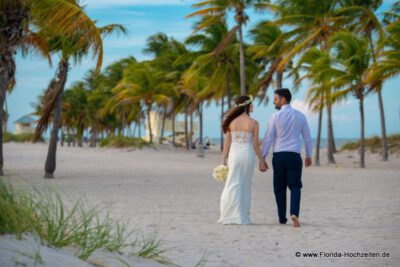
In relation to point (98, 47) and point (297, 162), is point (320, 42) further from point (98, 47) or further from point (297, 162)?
point (297, 162)

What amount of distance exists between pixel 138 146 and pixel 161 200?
2643 centimetres

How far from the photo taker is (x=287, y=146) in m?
7.71

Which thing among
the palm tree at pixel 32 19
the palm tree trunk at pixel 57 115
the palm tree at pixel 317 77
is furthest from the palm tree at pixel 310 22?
the palm tree at pixel 32 19

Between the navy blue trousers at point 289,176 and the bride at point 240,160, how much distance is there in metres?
0.28

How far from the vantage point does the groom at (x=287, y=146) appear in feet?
25.1

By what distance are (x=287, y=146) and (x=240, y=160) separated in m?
0.72

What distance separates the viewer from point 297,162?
7.66m

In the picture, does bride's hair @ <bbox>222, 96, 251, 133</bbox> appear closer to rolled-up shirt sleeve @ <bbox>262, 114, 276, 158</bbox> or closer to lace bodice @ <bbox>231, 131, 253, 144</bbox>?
lace bodice @ <bbox>231, 131, 253, 144</bbox>

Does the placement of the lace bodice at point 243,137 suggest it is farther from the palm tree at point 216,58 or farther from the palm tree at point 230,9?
the palm tree at point 216,58

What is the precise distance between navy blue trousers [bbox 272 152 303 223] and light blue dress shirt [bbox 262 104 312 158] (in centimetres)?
10

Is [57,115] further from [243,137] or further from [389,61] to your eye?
[389,61]

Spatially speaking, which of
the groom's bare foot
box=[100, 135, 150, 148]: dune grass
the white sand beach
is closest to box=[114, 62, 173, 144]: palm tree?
box=[100, 135, 150, 148]: dune grass

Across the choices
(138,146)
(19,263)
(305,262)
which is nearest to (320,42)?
(138,146)

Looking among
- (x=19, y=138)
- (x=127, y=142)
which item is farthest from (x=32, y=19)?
(x=19, y=138)
